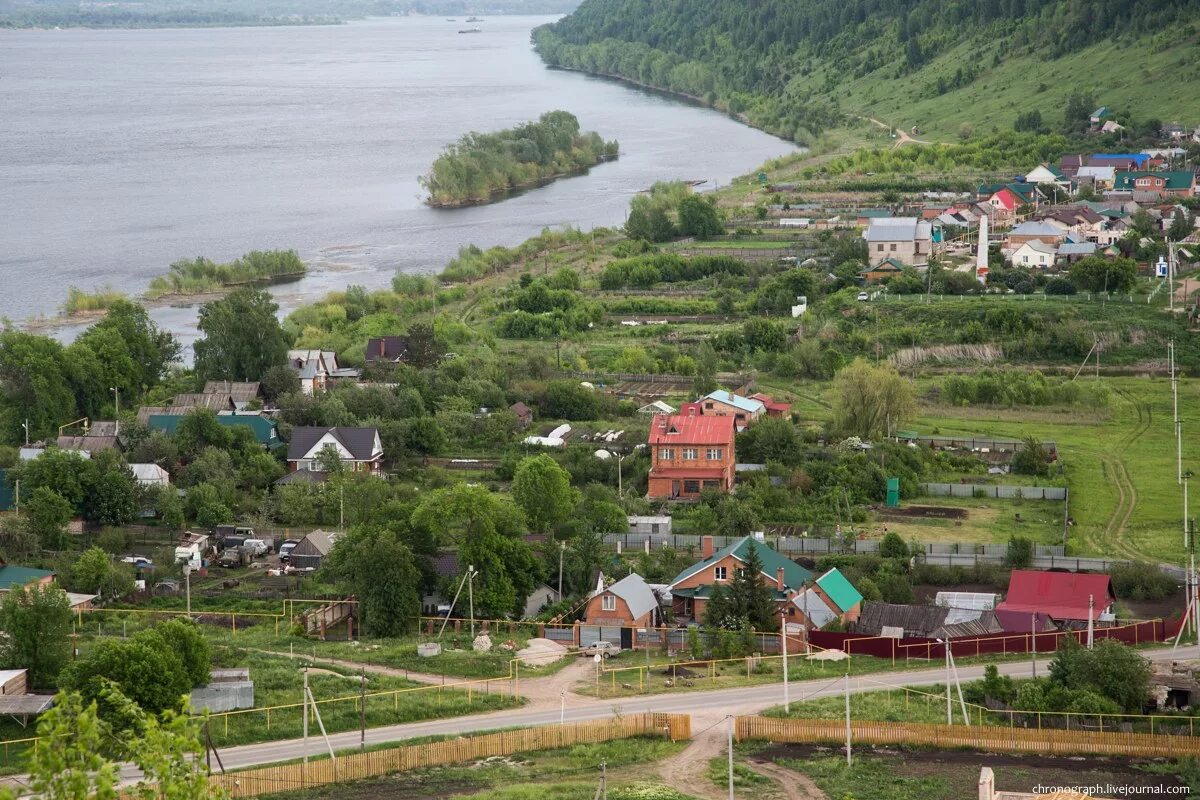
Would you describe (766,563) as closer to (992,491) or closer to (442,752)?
(992,491)

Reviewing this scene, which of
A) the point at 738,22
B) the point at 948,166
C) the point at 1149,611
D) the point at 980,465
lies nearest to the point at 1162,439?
the point at 980,465

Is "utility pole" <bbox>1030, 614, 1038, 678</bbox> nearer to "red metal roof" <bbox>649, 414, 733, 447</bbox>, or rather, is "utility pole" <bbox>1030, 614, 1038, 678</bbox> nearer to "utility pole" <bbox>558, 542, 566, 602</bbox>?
"utility pole" <bbox>558, 542, 566, 602</bbox>

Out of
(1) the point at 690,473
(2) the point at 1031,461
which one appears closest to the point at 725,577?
(1) the point at 690,473

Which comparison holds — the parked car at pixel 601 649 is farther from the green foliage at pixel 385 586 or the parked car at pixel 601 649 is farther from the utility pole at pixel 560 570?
the green foliage at pixel 385 586

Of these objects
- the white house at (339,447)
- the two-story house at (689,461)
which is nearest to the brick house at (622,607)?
the two-story house at (689,461)

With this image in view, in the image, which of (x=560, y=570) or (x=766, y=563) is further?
(x=560, y=570)
